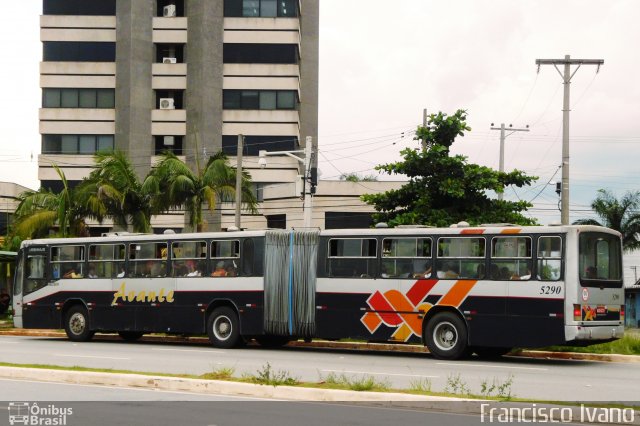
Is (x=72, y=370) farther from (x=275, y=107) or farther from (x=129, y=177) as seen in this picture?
(x=275, y=107)

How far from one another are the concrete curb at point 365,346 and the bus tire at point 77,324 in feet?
6.24

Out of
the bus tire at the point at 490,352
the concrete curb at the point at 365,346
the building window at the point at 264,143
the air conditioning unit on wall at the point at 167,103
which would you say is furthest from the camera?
the air conditioning unit on wall at the point at 167,103

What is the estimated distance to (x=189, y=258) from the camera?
2784 centimetres

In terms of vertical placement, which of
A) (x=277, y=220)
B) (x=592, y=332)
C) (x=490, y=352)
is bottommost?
(x=490, y=352)

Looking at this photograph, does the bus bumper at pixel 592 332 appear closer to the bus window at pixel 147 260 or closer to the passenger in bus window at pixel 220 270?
the passenger in bus window at pixel 220 270

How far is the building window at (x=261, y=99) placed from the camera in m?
67.1

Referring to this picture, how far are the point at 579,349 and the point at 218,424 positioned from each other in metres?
15.3

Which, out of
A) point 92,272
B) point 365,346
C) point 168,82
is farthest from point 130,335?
point 168,82

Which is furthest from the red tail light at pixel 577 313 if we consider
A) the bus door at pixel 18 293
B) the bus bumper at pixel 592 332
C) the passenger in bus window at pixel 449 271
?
the bus door at pixel 18 293

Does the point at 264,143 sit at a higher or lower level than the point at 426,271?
higher

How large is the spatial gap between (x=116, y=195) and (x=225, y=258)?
55.3 ft

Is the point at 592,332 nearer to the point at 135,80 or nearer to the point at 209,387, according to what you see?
the point at 209,387

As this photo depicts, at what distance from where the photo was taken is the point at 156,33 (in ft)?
224

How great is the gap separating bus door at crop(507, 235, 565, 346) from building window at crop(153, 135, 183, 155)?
4798 centimetres
